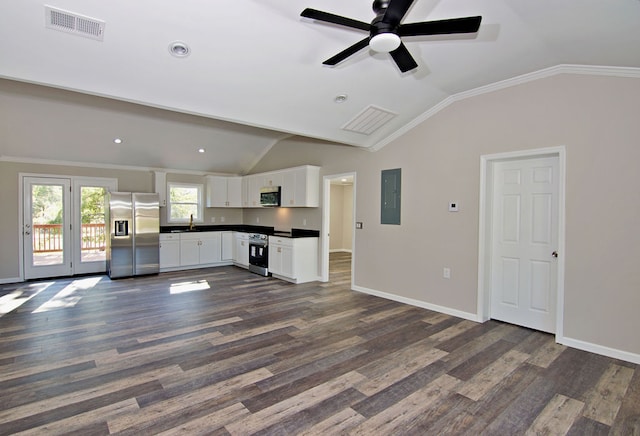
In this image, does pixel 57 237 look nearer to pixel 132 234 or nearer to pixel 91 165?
pixel 132 234

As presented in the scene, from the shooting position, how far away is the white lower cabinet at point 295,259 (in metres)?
6.17

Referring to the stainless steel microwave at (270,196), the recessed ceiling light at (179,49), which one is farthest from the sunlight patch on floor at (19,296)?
the stainless steel microwave at (270,196)

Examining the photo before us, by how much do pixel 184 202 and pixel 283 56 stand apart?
5.73 m

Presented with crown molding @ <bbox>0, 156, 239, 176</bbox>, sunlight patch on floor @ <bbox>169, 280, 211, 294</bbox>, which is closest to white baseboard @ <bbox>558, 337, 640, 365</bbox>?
sunlight patch on floor @ <bbox>169, 280, 211, 294</bbox>

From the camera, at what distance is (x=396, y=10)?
81.7 inches

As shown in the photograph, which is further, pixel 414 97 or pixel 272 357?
pixel 414 97

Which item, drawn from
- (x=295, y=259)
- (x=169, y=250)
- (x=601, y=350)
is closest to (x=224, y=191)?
(x=169, y=250)

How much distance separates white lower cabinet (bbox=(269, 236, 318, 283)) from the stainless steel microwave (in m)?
0.86

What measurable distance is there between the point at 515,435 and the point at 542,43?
319 centimetres

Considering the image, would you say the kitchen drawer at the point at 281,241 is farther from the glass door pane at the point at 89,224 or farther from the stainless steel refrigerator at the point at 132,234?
the glass door pane at the point at 89,224

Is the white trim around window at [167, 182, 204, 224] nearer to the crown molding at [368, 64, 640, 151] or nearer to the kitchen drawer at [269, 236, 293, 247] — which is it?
the kitchen drawer at [269, 236, 293, 247]

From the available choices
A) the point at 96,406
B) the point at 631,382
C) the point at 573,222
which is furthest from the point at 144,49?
the point at 631,382

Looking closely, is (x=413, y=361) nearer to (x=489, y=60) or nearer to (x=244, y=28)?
(x=489, y=60)

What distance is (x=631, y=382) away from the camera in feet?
8.95
